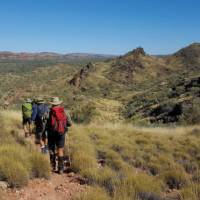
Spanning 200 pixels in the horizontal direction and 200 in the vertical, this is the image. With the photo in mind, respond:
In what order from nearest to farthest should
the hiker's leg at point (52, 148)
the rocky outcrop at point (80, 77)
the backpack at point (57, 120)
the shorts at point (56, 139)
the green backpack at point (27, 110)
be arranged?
the backpack at point (57, 120) < the shorts at point (56, 139) < the hiker's leg at point (52, 148) < the green backpack at point (27, 110) < the rocky outcrop at point (80, 77)

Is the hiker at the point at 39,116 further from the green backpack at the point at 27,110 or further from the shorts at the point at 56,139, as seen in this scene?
the shorts at the point at 56,139

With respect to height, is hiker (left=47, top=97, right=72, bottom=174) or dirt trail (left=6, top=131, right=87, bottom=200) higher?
hiker (left=47, top=97, right=72, bottom=174)

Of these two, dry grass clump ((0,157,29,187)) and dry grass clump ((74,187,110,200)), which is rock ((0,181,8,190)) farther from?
dry grass clump ((74,187,110,200))

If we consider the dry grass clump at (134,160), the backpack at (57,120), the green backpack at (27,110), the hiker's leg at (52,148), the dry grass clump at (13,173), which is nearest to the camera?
the dry grass clump at (13,173)

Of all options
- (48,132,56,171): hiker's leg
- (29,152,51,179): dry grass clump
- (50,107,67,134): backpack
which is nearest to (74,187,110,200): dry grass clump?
(29,152,51,179): dry grass clump

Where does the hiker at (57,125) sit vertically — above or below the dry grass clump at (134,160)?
above

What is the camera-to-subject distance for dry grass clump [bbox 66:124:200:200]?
6.77m

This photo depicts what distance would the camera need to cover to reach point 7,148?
26.4 ft

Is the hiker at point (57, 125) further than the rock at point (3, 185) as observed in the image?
Yes

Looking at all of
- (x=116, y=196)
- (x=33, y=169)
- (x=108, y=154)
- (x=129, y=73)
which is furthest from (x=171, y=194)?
(x=129, y=73)

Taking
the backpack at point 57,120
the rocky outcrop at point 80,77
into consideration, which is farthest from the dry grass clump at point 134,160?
the rocky outcrop at point 80,77

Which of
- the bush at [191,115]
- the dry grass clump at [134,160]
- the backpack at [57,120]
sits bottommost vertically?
the bush at [191,115]

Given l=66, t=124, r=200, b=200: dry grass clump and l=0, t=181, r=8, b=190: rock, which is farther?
l=66, t=124, r=200, b=200: dry grass clump

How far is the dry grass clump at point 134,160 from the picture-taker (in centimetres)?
677
